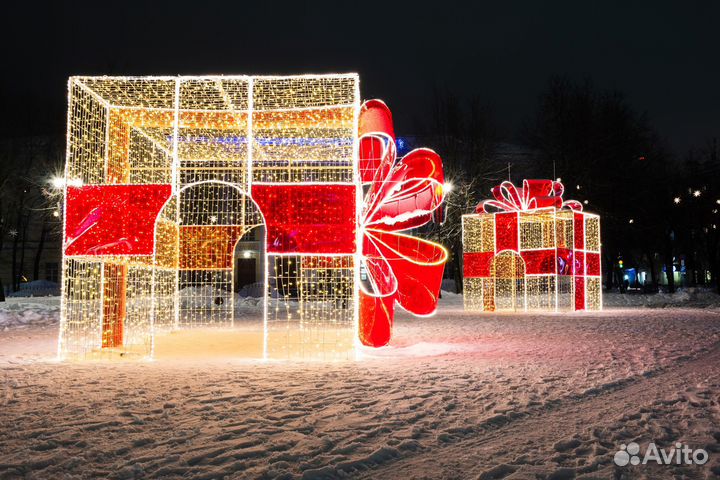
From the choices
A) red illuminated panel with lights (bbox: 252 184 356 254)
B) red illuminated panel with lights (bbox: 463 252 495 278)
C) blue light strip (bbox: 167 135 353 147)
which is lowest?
red illuminated panel with lights (bbox: 463 252 495 278)

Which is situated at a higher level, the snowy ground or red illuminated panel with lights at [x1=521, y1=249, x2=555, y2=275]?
red illuminated panel with lights at [x1=521, y1=249, x2=555, y2=275]

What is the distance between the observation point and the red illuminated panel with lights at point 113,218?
9461 mm

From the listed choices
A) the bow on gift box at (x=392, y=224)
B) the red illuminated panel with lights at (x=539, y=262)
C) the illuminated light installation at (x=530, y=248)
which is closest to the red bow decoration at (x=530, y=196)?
the illuminated light installation at (x=530, y=248)

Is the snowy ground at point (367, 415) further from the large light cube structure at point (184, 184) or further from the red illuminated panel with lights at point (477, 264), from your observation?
the red illuminated panel with lights at point (477, 264)

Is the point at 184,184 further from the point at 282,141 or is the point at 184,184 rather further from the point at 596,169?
the point at 596,169

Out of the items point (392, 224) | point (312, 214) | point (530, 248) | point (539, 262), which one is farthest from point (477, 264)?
point (312, 214)

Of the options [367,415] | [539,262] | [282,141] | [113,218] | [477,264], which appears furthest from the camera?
[477,264]

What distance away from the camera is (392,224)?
415 inches

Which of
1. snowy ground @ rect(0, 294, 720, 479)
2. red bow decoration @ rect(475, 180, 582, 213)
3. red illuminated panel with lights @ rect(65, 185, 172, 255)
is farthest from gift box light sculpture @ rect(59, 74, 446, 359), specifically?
red bow decoration @ rect(475, 180, 582, 213)

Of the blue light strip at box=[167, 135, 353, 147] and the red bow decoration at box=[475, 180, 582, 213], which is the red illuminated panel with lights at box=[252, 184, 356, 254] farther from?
the red bow decoration at box=[475, 180, 582, 213]

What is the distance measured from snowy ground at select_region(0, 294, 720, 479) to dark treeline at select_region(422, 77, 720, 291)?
2107 centimetres

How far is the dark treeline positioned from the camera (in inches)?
1234

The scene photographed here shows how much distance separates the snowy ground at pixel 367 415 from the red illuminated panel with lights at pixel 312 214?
1.85m

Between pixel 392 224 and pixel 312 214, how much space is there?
1614 mm
